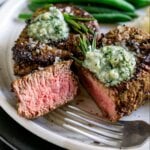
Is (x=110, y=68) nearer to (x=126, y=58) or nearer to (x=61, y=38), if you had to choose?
(x=126, y=58)

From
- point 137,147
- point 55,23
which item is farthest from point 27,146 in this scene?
point 55,23

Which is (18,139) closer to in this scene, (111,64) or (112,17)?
(111,64)

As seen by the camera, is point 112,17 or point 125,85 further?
point 112,17

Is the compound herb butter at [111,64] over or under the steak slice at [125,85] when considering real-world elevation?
over

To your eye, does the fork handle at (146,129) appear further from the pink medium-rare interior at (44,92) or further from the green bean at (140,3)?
the green bean at (140,3)

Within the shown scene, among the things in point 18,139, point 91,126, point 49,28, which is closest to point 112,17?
point 49,28

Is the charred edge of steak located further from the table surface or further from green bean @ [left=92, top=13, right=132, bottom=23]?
green bean @ [left=92, top=13, right=132, bottom=23]

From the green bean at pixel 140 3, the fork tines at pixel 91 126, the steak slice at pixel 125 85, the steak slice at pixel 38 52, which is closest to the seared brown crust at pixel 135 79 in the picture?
the steak slice at pixel 125 85
